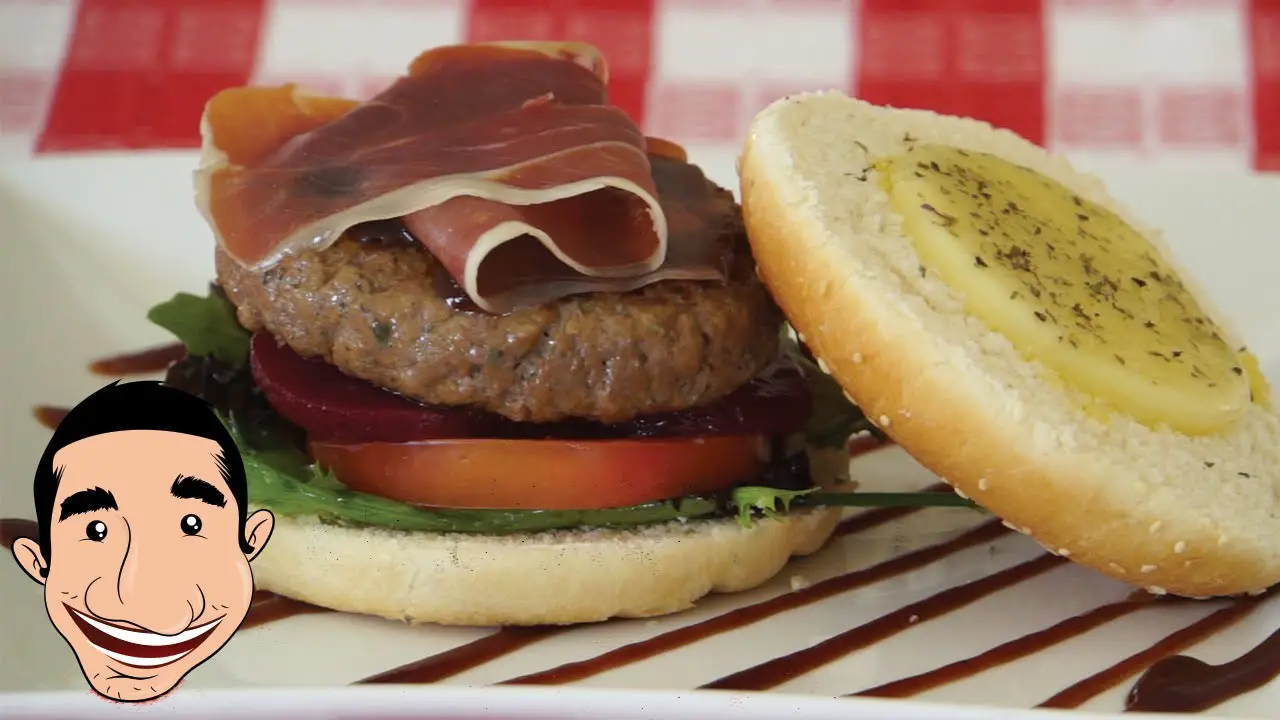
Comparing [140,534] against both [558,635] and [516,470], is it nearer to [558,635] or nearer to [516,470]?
[516,470]

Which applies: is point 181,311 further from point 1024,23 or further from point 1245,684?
point 1024,23

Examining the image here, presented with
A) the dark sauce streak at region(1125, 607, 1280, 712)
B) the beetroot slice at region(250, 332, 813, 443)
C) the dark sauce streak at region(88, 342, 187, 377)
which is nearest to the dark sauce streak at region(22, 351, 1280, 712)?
the dark sauce streak at region(1125, 607, 1280, 712)

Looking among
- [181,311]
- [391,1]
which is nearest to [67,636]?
[181,311]

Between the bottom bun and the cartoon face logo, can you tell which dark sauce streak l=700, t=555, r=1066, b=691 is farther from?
the cartoon face logo

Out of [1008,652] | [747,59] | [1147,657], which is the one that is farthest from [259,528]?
[747,59]

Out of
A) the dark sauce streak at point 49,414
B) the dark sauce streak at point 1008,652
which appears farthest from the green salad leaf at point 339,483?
the dark sauce streak at point 49,414
